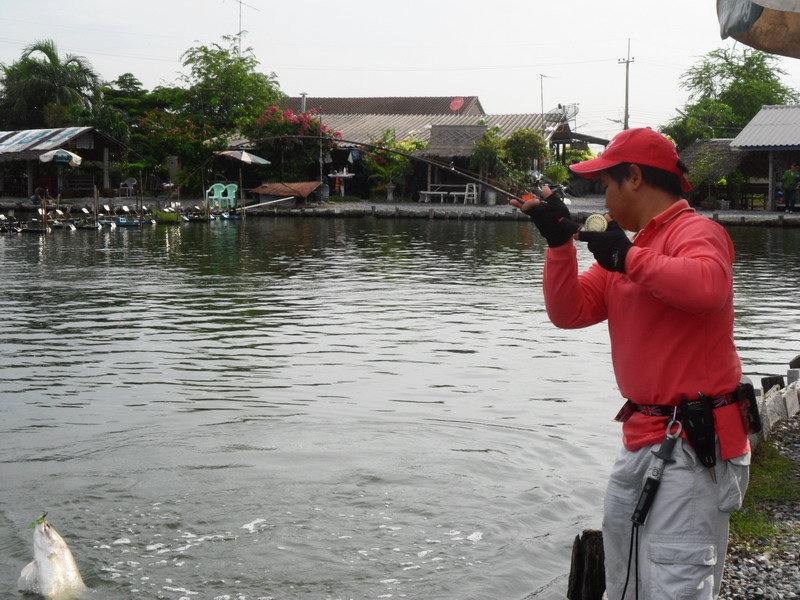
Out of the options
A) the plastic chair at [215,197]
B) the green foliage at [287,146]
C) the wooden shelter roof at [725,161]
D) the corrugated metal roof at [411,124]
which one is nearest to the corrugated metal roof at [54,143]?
the plastic chair at [215,197]

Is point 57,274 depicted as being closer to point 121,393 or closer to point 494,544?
point 121,393

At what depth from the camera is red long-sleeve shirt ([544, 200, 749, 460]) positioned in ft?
9.37

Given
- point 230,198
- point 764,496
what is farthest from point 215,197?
point 764,496

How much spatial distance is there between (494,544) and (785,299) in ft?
38.8

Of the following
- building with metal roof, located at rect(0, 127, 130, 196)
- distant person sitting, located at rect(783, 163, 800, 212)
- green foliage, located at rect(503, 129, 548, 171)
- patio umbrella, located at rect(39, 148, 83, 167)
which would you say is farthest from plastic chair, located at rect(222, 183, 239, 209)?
distant person sitting, located at rect(783, 163, 800, 212)

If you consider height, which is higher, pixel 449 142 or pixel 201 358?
pixel 449 142

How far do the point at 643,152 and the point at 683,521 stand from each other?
3.91ft

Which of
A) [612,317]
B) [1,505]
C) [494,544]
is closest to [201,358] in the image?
[1,505]

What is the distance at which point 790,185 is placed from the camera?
1371 inches

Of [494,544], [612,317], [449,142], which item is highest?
[449,142]

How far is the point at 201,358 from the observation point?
11.0m

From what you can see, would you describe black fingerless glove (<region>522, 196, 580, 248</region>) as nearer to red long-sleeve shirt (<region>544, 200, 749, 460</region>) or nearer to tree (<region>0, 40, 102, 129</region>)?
red long-sleeve shirt (<region>544, 200, 749, 460</region>)

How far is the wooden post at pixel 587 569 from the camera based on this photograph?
14.2 ft

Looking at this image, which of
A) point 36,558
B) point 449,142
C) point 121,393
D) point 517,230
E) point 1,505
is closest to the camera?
point 36,558
